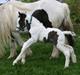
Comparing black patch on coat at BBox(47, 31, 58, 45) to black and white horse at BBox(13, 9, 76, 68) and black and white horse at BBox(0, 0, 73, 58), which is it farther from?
black and white horse at BBox(0, 0, 73, 58)

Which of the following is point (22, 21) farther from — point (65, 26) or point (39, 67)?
point (65, 26)

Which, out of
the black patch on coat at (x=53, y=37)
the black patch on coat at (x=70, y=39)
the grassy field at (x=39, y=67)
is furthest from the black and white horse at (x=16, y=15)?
the black patch on coat at (x=53, y=37)

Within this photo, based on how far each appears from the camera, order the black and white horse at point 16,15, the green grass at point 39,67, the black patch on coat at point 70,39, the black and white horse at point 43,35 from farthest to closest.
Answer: the black and white horse at point 16,15 → the black patch on coat at point 70,39 → the black and white horse at point 43,35 → the green grass at point 39,67

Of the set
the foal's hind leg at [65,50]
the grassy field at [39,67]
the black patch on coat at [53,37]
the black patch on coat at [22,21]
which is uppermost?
the black patch on coat at [22,21]

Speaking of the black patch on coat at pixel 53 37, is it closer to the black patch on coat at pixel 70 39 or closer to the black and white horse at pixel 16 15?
the black patch on coat at pixel 70 39

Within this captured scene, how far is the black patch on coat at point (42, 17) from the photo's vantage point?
271 inches

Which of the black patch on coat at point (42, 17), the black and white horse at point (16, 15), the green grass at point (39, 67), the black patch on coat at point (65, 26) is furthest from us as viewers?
the black patch on coat at point (65, 26)

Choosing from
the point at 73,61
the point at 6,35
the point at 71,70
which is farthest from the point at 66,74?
the point at 6,35

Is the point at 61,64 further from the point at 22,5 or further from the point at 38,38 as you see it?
the point at 22,5

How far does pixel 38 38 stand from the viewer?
638 cm

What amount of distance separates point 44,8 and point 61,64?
128 centimetres

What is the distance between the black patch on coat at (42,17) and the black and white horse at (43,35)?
0.29 metres

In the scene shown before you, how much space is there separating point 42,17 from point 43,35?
2.29 ft

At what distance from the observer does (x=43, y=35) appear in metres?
6.30
